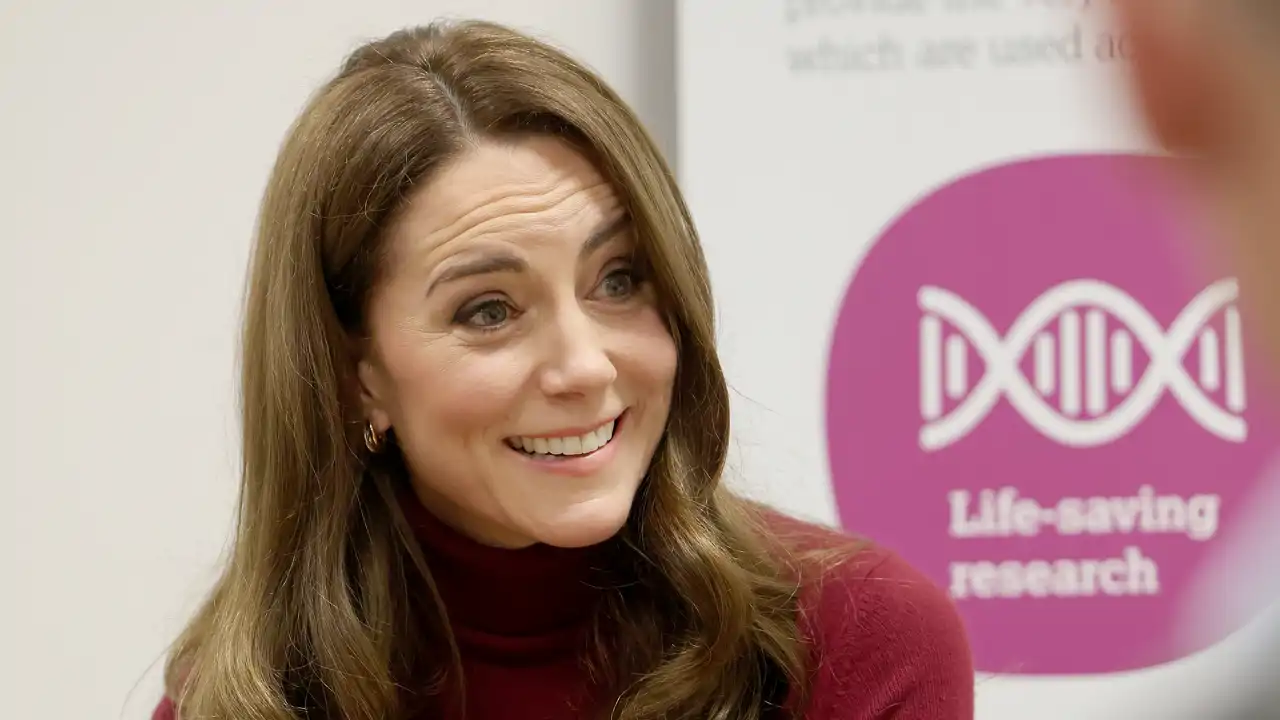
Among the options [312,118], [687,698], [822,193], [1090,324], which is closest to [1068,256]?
[1090,324]

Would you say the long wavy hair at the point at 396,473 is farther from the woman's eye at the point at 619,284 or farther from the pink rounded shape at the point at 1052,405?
the pink rounded shape at the point at 1052,405

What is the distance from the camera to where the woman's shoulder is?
109cm

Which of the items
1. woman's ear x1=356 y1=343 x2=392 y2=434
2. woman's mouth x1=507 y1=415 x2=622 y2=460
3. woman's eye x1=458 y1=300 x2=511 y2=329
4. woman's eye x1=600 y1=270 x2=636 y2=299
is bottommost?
woman's mouth x1=507 y1=415 x2=622 y2=460

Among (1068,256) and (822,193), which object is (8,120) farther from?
(1068,256)

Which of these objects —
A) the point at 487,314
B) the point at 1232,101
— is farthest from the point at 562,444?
the point at 1232,101

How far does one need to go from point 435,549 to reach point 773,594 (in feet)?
0.97

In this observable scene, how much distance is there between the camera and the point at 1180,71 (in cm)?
49

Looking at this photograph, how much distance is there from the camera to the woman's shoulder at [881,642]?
1091 millimetres

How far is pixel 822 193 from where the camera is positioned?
1375mm

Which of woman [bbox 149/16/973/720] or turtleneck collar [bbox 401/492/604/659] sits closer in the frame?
woman [bbox 149/16/973/720]

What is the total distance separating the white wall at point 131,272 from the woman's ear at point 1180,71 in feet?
3.06

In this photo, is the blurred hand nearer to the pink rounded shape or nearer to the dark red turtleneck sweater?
the dark red turtleneck sweater

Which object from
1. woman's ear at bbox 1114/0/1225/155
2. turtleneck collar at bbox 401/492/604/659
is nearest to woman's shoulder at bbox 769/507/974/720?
turtleneck collar at bbox 401/492/604/659

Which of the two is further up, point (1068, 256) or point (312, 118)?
point (312, 118)
